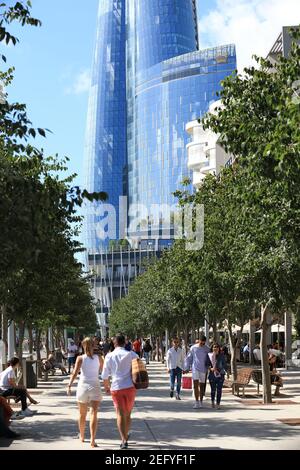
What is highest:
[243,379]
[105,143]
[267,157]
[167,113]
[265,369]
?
[167,113]

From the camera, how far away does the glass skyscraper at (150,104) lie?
17112 centimetres

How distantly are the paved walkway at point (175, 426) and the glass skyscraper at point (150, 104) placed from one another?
495 feet

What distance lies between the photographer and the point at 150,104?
183 meters

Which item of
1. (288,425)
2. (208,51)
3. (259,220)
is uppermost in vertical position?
(208,51)

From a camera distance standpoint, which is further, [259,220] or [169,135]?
[169,135]

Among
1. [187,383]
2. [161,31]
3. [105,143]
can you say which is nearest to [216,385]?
[187,383]

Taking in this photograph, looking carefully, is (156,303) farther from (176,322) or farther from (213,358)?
(213,358)

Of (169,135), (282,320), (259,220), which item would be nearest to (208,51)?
(169,135)

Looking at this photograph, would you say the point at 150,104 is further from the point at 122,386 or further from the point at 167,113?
the point at 122,386

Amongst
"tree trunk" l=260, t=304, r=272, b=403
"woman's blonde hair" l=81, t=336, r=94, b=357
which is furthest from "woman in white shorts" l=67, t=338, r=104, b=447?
"tree trunk" l=260, t=304, r=272, b=403

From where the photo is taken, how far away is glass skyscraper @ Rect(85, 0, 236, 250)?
171125mm

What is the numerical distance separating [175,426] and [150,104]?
17124 cm

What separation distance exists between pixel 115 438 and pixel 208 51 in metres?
166
